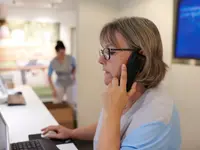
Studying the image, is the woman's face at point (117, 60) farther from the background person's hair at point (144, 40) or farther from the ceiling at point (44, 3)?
the ceiling at point (44, 3)

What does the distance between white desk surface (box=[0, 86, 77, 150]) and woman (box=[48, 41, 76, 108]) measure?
2326 millimetres

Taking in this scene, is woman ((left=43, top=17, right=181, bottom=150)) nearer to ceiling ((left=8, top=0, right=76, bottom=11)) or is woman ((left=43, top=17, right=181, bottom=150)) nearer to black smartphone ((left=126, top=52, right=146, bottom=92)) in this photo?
black smartphone ((left=126, top=52, right=146, bottom=92))

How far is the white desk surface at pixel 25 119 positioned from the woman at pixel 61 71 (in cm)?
Result: 233

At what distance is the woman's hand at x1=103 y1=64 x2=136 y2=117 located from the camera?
0.89 m

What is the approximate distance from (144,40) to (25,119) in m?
1.47

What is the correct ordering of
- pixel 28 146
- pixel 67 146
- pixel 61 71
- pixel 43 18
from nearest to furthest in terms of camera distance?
pixel 28 146, pixel 67 146, pixel 61 71, pixel 43 18

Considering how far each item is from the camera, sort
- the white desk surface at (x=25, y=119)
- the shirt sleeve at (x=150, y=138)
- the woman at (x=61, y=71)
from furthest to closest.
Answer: the woman at (x=61, y=71) → the white desk surface at (x=25, y=119) → the shirt sleeve at (x=150, y=138)

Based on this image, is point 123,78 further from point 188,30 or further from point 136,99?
point 188,30

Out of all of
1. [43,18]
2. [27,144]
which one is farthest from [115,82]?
[43,18]

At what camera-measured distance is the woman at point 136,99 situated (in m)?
0.83

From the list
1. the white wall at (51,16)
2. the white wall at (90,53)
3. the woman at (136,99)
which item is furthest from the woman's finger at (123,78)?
the white wall at (51,16)

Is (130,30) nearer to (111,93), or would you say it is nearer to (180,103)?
(111,93)

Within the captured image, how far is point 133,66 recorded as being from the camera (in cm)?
93

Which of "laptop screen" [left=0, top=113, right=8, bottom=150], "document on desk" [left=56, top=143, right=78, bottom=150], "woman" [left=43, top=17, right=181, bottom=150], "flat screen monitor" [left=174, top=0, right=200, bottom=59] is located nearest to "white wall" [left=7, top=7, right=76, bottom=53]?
"flat screen monitor" [left=174, top=0, right=200, bottom=59]
